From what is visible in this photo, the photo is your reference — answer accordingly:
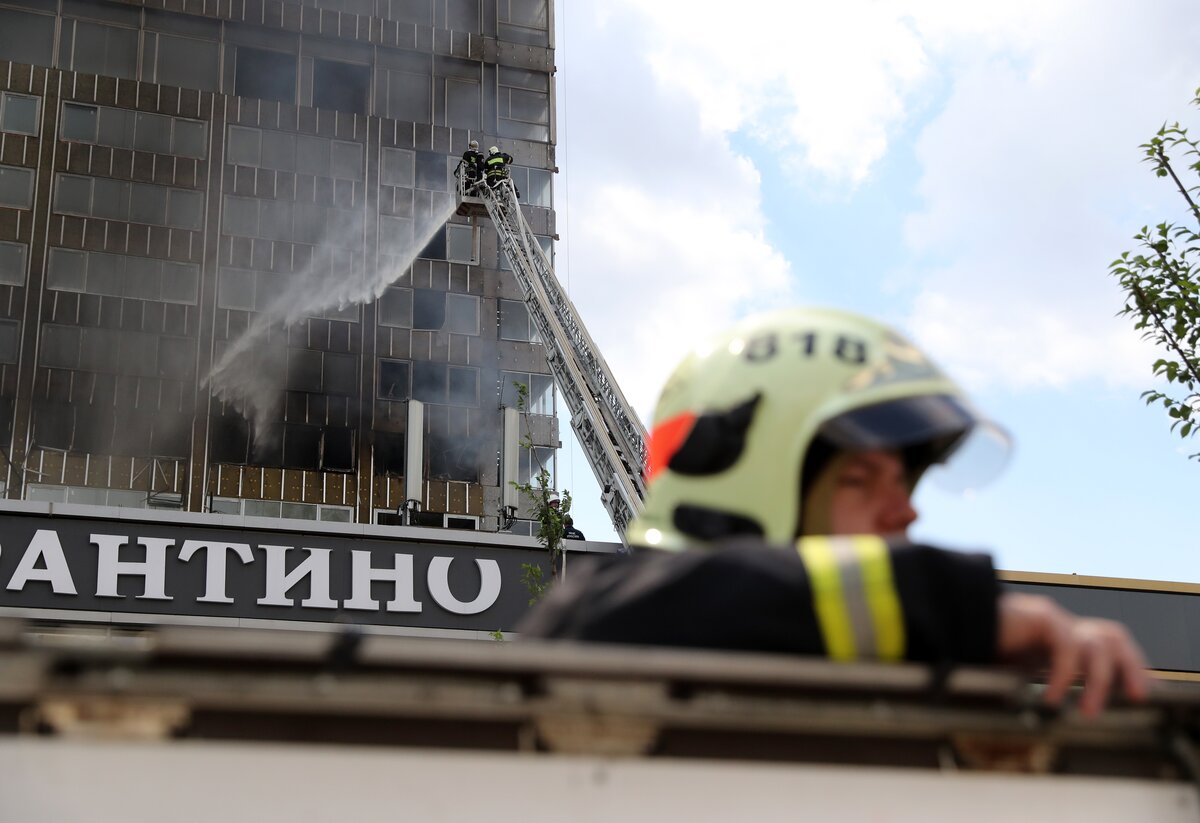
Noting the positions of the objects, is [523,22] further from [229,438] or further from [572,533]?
[572,533]

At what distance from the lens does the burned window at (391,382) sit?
110 ft

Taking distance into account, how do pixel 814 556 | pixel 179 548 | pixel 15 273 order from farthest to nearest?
pixel 15 273 → pixel 179 548 → pixel 814 556

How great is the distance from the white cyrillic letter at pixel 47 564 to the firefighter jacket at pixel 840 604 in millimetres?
18546

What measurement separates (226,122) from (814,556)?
35.0m

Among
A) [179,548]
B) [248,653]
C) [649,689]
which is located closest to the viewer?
[248,653]

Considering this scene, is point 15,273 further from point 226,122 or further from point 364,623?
point 364,623

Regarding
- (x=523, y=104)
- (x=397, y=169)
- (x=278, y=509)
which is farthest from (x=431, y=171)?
(x=278, y=509)

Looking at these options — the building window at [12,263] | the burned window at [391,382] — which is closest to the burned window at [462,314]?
the burned window at [391,382]

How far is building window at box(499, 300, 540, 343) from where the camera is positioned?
34719mm

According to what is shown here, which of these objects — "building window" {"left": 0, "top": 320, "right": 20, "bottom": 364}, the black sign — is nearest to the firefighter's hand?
the black sign

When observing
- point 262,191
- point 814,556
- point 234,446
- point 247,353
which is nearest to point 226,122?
point 262,191

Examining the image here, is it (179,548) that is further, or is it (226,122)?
(226,122)

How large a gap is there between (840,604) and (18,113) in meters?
35.5

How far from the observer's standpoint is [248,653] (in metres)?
1.32
